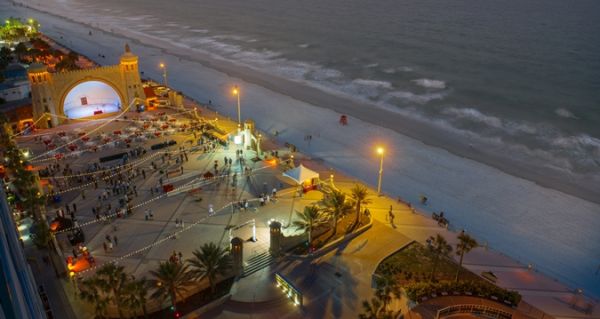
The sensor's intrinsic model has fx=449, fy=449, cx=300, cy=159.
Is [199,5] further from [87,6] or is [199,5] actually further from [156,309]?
[156,309]

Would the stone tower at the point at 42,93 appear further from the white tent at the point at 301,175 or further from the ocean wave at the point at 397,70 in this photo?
the ocean wave at the point at 397,70

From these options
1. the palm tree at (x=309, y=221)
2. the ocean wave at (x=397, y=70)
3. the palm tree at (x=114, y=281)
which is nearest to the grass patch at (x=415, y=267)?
the palm tree at (x=309, y=221)

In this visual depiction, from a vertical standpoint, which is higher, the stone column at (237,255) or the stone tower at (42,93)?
the stone tower at (42,93)

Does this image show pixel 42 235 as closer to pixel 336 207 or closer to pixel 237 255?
pixel 237 255

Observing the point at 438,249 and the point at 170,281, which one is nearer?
the point at 170,281

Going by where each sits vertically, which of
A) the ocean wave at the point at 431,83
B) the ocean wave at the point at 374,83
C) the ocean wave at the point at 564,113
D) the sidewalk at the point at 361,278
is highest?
the ocean wave at the point at 431,83

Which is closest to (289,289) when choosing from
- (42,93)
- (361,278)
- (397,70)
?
(361,278)
